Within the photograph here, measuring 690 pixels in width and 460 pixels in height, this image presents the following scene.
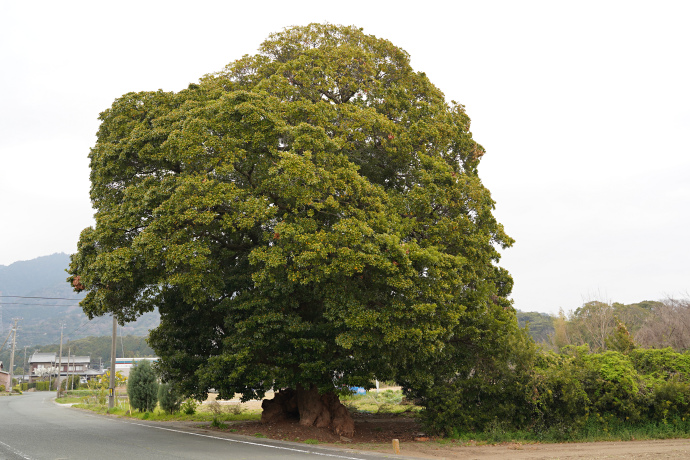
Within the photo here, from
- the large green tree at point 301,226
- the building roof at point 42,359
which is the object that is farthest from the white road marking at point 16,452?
Result: the building roof at point 42,359

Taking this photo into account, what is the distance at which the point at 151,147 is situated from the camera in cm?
1394

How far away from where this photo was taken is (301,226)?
41.6ft

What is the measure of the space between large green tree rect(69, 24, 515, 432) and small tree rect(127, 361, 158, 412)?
390 inches

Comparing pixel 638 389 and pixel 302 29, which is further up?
pixel 302 29

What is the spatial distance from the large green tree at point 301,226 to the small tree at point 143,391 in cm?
990

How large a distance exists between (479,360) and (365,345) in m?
4.23

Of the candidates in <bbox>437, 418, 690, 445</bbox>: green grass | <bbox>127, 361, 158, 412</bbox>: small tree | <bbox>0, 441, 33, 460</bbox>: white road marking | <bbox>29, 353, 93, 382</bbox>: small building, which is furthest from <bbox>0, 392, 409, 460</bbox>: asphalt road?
<bbox>29, 353, 93, 382</bbox>: small building

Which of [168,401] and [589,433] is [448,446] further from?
[168,401]

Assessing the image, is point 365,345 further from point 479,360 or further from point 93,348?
point 93,348

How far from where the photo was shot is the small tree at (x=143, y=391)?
25.6 metres

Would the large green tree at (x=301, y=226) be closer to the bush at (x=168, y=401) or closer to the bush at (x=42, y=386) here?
the bush at (x=168, y=401)

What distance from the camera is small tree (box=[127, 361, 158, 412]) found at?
2564 centimetres

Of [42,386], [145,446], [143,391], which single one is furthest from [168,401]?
[42,386]

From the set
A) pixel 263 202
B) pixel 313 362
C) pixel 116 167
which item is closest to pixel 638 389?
pixel 313 362
